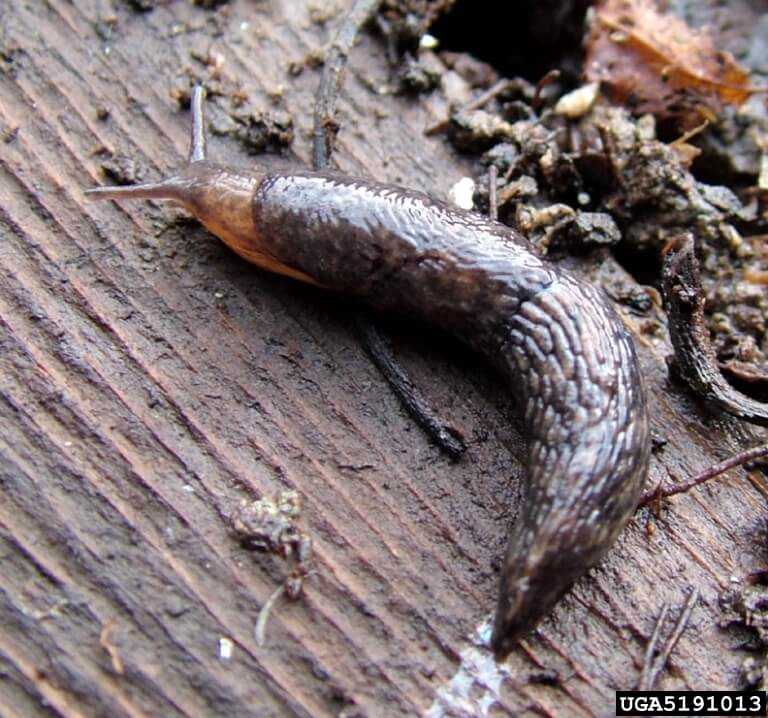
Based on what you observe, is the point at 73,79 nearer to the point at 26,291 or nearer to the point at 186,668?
the point at 26,291

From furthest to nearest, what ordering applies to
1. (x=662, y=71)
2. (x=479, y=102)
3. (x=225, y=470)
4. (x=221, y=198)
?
(x=662, y=71)
(x=479, y=102)
(x=221, y=198)
(x=225, y=470)

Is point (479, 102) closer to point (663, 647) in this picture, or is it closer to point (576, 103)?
point (576, 103)

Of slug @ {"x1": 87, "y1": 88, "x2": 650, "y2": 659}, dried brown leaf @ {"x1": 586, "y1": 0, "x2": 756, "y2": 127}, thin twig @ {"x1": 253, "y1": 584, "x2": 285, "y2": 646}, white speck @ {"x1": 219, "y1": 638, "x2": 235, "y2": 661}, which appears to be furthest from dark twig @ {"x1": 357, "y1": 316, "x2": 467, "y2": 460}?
dried brown leaf @ {"x1": 586, "y1": 0, "x2": 756, "y2": 127}

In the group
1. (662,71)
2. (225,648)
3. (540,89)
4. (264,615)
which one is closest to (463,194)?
(540,89)

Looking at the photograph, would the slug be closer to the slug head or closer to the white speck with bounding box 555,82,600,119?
the slug head

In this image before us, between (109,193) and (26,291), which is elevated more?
(109,193)

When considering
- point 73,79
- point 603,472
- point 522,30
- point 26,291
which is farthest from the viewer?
point 522,30

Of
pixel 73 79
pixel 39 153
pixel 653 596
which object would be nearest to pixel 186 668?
pixel 653 596
